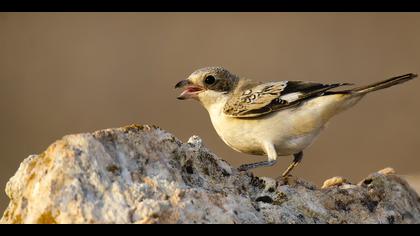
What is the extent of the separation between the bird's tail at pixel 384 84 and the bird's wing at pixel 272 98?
0.76ft

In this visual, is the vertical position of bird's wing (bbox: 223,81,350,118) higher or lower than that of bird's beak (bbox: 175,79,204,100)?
lower

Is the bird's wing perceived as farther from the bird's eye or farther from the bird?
the bird's eye

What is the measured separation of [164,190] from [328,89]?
310 centimetres

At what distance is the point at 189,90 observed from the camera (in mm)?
7285

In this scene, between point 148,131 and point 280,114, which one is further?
point 280,114

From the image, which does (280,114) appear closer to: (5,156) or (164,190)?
(164,190)

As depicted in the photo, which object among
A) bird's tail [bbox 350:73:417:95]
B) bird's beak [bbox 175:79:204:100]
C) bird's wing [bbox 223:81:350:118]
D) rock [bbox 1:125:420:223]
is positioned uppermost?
bird's beak [bbox 175:79:204:100]

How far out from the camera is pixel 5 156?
13.9 metres

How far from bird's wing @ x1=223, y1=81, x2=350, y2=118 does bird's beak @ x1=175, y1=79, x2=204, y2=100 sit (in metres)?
0.39

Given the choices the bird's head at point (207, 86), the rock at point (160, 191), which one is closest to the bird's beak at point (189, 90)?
the bird's head at point (207, 86)

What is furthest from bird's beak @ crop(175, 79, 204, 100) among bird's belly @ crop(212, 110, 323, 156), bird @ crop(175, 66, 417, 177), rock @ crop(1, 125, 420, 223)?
rock @ crop(1, 125, 420, 223)

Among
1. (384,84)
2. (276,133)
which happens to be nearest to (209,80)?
(276,133)

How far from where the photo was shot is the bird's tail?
239 inches
